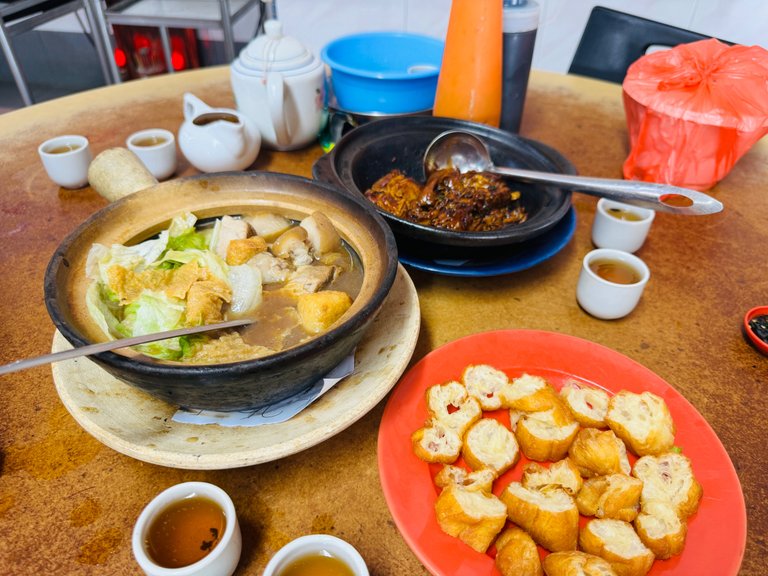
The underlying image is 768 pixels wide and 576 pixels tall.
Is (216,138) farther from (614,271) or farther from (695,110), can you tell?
(695,110)

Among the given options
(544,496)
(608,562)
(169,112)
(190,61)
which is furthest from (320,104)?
(190,61)

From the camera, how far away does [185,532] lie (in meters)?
0.92

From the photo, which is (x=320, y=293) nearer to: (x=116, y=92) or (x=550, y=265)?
(x=550, y=265)

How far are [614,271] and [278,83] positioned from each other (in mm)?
1376

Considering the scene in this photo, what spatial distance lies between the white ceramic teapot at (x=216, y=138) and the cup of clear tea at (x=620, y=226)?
1338 millimetres

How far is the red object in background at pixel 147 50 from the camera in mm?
5152

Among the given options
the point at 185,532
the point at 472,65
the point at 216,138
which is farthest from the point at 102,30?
the point at 185,532

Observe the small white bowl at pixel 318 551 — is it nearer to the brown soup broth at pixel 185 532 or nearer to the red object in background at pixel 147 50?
the brown soup broth at pixel 185 532

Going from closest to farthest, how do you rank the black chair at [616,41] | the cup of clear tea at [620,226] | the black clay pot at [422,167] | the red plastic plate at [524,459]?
the red plastic plate at [524,459] → the black clay pot at [422,167] → the cup of clear tea at [620,226] → the black chair at [616,41]

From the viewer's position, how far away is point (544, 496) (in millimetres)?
1005

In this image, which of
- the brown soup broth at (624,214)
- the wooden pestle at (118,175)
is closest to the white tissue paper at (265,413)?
the wooden pestle at (118,175)

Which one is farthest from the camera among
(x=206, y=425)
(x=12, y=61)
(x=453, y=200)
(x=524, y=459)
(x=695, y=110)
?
(x=12, y=61)

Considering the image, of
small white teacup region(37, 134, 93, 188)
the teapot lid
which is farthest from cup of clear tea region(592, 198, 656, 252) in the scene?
small white teacup region(37, 134, 93, 188)

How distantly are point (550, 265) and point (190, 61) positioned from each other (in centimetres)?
506
